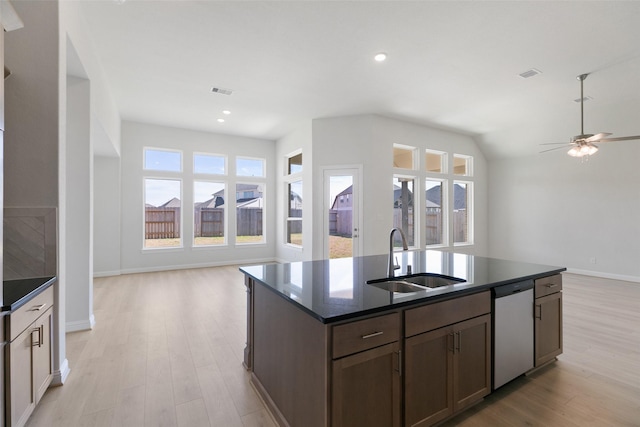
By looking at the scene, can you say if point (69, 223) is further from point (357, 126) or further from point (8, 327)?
point (357, 126)

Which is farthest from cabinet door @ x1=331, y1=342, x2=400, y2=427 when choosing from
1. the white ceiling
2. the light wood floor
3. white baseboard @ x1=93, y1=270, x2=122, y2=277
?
white baseboard @ x1=93, y1=270, x2=122, y2=277

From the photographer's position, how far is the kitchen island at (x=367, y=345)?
1.39 m

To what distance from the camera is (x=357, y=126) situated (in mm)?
5875

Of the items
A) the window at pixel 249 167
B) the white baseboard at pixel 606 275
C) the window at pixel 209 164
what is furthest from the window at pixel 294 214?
the white baseboard at pixel 606 275

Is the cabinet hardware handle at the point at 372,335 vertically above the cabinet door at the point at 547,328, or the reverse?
the cabinet hardware handle at the point at 372,335

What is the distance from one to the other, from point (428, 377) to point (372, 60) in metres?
3.59

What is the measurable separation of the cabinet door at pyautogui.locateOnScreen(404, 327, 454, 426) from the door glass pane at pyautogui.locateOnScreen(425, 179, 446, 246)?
545 cm

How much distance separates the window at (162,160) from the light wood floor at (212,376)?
11.2 feet

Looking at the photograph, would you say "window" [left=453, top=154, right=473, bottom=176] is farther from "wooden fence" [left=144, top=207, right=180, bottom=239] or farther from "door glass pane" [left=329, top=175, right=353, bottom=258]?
"wooden fence" [left=144, top=207, right=180, bottom=239]

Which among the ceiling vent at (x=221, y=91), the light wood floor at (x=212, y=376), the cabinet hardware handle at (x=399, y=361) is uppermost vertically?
the ceiling vent at (x=221, y=91)

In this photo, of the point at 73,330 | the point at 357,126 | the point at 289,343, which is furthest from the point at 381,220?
the point at 73,330

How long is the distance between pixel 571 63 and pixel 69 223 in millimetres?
6384

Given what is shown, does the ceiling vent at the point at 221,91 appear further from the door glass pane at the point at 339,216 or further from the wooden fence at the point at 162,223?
the wooden fence at the point at 162,223

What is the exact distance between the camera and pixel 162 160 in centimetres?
669
